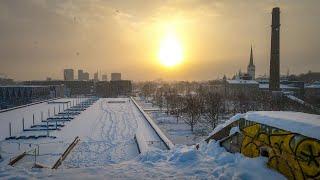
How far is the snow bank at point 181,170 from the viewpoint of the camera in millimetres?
9859

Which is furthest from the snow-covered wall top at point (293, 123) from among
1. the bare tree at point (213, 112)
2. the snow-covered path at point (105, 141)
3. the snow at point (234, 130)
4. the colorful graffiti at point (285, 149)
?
the bare tree at point (213, 112)

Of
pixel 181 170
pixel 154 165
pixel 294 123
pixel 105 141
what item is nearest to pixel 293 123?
pixel 294 123

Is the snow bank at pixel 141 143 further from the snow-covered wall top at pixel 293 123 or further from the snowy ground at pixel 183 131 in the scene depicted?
the snow-covered wall top at pixel 293 123

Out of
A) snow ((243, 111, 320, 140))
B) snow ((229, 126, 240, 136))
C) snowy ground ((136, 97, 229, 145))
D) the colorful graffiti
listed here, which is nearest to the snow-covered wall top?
snow ((243, 111, 320, 140))

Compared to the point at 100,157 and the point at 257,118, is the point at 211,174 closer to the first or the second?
the point at 257,118

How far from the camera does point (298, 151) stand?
8.62 metres

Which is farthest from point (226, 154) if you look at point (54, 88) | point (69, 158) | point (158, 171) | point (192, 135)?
point (54, 88)

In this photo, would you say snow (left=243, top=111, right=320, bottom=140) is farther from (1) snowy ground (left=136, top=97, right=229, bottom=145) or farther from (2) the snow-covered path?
(1) snowy ground (left=136, top=97, right=229, bottom=145)

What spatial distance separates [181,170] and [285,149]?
11.2 ft

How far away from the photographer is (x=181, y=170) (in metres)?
10.9

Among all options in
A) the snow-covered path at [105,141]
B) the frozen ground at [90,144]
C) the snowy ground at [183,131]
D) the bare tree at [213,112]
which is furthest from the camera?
the bare tree at [213,112]

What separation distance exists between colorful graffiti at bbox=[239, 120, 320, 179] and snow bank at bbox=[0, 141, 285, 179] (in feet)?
1.11

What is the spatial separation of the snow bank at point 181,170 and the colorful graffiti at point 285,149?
34 cm

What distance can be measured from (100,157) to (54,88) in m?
78.2
